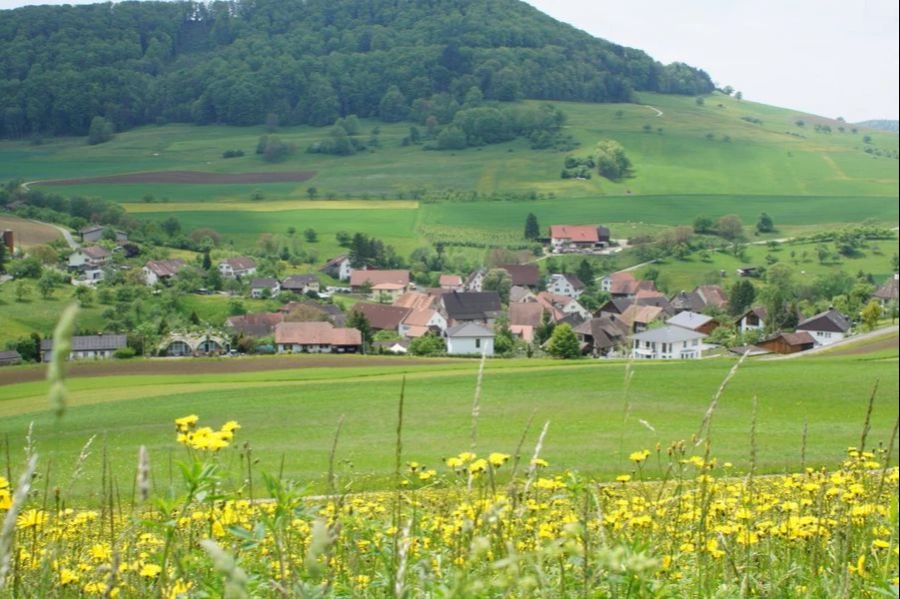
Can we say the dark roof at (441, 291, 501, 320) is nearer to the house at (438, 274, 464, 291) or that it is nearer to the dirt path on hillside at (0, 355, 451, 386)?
the house at (438, 274, 464, 291)

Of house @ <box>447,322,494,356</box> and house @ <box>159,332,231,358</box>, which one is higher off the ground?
house @ <box>159,332,231,358</box>

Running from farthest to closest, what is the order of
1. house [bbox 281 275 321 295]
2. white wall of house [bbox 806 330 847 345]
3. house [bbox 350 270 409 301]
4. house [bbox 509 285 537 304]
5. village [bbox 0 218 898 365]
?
house [bbox 509 285 537 304] → house [bbox 350 270 409 301] → house [bbox 281 275 321 295] → white wall of house [bbox 806 330 847 345] → village [bbox 0 218 898 365]

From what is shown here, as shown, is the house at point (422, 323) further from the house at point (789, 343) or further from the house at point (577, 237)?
the house at point (577, 237)

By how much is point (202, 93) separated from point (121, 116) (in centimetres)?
1807

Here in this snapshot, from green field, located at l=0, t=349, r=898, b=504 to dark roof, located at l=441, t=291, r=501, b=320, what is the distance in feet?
63.0

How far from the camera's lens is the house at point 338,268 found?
61.5m

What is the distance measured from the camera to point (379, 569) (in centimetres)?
369

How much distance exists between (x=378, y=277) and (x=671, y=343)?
21.2 meters

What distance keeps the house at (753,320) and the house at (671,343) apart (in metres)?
3.51

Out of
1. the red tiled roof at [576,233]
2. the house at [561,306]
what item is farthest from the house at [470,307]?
the red tiled roof at [576,233]

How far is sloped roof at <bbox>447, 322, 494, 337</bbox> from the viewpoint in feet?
150

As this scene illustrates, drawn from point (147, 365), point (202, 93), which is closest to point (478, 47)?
point (202, 93)

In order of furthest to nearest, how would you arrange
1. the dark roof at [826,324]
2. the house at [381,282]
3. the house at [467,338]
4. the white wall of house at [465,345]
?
1. the house at [381,282]
2. the house at [467,338]
3. the white wall of house at [465,345]
4. the dark roof at [826,324]

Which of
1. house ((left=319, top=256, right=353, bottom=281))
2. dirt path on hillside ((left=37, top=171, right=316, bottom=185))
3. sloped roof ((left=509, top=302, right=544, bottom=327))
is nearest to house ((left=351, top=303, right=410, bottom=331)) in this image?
sloped roof ((left=509, top=302, right=544, bottom=327))
